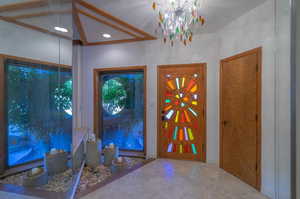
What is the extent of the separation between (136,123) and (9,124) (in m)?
2.93

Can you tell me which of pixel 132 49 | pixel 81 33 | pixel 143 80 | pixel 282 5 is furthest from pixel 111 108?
pixel 282 5

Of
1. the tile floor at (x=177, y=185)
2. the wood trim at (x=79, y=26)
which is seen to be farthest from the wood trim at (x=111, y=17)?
the tile floor at (x=177, y=185)

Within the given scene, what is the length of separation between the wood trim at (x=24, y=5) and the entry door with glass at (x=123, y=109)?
2475 millimetres

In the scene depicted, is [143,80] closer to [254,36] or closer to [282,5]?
[254,36]

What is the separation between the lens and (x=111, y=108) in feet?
14.2

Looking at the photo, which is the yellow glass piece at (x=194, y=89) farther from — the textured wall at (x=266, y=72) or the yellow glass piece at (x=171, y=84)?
the textured wall at (x=266, y=72)

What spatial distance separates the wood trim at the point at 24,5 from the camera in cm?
133

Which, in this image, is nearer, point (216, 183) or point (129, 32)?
point (216, 183)

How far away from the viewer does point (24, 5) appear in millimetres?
1571

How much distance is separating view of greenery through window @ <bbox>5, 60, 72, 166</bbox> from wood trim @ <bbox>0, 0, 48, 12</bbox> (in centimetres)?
39

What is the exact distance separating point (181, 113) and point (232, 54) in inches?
56.4

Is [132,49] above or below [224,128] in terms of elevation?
above

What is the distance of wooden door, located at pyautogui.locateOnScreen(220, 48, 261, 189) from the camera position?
8.20 ft

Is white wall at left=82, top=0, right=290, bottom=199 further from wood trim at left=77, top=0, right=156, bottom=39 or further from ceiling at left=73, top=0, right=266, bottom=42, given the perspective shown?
wood trim at left=77, top=0, right=156, bottom=39
